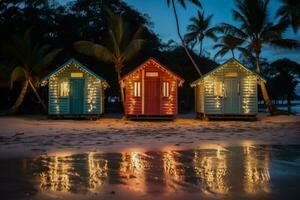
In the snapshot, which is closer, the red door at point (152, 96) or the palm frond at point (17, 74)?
the red door at point (152, 96)

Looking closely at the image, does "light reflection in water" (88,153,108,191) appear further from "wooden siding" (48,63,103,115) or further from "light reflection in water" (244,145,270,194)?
"wooden siding" (48,63,103,115)

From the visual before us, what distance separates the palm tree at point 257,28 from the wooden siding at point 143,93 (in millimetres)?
6981

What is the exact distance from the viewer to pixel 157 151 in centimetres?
1104

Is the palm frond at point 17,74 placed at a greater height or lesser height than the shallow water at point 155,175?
greater

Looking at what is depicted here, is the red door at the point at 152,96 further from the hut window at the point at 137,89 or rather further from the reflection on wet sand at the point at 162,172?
the reflection on wet sand at the point at 162,172

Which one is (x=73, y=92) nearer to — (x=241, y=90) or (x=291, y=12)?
(x=241, y=90)

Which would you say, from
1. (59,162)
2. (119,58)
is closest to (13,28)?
(119,58)

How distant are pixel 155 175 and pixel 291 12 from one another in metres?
19.6

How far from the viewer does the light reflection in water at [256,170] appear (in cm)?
646

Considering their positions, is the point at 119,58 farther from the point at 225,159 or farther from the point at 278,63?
the point at 278,63

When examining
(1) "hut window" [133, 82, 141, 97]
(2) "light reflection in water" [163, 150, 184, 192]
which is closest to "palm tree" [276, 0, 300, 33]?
(1) "hut window" [133, 82, 141, 97]

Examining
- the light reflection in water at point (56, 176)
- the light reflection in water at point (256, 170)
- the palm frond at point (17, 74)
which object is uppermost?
the palm frond at point (17, 74)

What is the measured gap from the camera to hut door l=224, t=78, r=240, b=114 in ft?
82.7

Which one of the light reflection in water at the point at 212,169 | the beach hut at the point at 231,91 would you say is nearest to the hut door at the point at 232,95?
the beach hut at the point at 231,91
